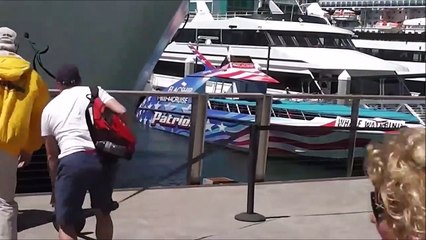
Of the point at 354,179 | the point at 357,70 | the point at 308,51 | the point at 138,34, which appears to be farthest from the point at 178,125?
the point at 308,51

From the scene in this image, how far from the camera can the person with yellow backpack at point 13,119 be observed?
4.95 meters

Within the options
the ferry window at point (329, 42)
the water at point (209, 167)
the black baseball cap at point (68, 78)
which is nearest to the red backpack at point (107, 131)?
the black baseball cap at point (68, 78)

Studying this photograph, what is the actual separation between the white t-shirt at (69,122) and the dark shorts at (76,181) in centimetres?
6

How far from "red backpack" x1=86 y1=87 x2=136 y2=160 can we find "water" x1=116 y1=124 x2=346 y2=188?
3598 millimetres

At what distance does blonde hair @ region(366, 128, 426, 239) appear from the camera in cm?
173

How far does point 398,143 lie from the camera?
1.86 m

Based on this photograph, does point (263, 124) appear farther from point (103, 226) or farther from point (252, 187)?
point (103, 226)

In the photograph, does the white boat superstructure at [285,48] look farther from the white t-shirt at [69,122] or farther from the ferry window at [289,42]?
the white t-shirt at [69,122]

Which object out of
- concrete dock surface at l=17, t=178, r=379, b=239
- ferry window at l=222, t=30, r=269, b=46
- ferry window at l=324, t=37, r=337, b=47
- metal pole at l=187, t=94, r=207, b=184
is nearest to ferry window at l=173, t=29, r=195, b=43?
ferry window at l=222, t=30, r=269, b=46

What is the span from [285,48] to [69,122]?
18769 millimetres

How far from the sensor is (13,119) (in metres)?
4.98

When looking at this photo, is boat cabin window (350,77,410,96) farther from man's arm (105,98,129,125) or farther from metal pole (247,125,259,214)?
man's arm (105,98,129,125)

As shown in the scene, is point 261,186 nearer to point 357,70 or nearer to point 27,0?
point 27,0

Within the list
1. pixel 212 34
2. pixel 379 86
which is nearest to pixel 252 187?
pixel 379 86
